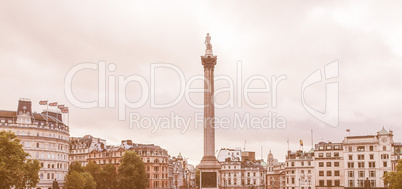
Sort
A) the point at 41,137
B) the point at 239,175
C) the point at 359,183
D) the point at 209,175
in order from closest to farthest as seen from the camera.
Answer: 1. the point at 209,175
2. the point at 41,137
3. the point at 359,183
4. the point at 239,175

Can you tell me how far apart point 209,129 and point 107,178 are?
212 ft

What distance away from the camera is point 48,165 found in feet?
356

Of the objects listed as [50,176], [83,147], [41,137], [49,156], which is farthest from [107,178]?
[41,137]

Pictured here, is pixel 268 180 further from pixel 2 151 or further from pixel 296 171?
pixel 2 151

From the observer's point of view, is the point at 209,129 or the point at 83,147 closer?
the point at 209,129

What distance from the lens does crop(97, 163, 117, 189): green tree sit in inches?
5133

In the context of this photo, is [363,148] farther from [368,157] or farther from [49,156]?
[49,156]

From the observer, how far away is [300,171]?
421 ft

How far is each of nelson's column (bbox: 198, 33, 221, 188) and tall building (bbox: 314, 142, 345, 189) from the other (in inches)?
2119

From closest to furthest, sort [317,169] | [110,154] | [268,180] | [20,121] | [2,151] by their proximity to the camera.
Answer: [2,151] < [20,121] < [317,169] < [110,154] < [268,180]

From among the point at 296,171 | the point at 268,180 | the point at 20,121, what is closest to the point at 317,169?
the point at 296,171

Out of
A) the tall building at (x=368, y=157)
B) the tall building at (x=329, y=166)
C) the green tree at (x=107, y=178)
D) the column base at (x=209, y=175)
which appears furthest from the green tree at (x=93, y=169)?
the tall building at (x=368, y=157)

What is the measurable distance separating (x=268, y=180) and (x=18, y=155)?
333 feet

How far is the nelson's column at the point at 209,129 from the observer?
73750 mm
